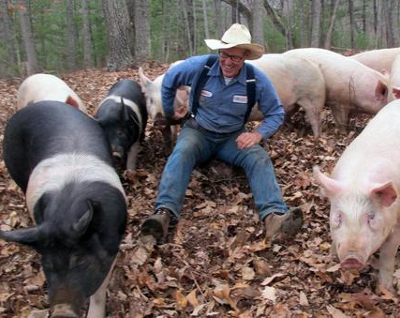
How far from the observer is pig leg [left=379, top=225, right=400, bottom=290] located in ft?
12.5

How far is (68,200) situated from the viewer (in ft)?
10.4

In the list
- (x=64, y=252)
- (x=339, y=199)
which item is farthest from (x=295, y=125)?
(x=64, y=252)

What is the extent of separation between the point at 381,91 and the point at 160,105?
285cm

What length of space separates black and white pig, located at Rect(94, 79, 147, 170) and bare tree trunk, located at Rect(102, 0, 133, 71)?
7.12m

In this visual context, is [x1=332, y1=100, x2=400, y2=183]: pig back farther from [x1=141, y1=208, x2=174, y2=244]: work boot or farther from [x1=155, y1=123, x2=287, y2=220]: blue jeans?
[x1=141, y1=208, x2=174, y2=244]: work boot

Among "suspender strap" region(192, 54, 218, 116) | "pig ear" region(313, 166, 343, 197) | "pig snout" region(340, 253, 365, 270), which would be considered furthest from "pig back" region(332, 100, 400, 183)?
"suspender strap" region(192, 54, 218, 116)

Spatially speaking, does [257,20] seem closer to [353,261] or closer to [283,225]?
[283,225]

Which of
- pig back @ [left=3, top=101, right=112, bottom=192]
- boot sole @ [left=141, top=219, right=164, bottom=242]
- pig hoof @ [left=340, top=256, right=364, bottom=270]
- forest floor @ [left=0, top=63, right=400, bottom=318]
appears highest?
pig back @ [left=3, top=101, right=112, bottom=192]

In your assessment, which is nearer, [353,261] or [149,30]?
[353,261]

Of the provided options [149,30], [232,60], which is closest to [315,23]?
[149,30]

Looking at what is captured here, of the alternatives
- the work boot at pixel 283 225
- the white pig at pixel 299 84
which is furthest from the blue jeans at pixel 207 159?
the white pig at pixel 299 84

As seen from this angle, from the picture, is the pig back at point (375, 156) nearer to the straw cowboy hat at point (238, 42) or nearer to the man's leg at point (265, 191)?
the man's leg at point (265, 191)

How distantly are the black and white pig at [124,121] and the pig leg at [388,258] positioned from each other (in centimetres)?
287

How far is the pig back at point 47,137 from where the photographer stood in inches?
153
